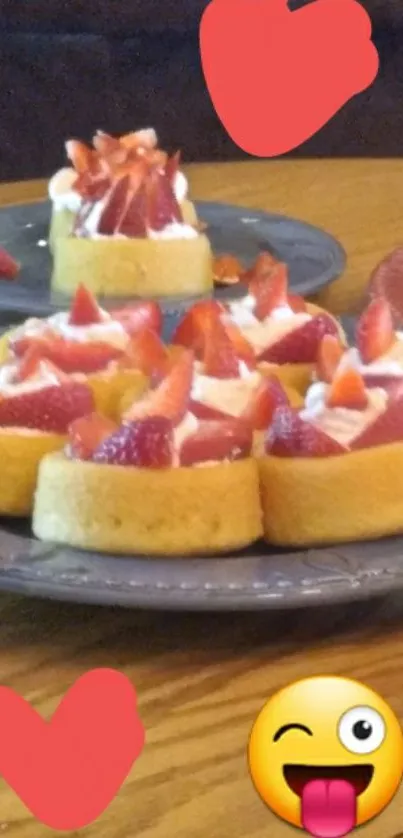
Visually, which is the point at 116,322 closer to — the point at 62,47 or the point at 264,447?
the point at 264,447

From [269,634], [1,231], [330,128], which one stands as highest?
[269,634]

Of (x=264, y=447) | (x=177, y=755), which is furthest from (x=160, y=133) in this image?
(x=177, y=755)

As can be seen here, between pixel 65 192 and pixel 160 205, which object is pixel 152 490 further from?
pixel 65 192

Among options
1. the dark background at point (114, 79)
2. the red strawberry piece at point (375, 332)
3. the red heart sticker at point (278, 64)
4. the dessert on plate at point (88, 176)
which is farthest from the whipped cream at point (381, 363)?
the dark background at point (114, 79)

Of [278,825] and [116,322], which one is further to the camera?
[116,322]

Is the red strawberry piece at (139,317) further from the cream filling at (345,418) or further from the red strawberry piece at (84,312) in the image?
the cream filling at (345,418)

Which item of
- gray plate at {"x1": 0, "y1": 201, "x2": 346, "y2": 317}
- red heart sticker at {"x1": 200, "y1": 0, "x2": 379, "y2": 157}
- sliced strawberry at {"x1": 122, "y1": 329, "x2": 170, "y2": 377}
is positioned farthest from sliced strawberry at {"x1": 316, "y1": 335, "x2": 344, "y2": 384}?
red heart sticker at {"x1": 200, "y1": 0, "x2": 379, "y2": 157}

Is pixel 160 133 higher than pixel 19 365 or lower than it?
lower
